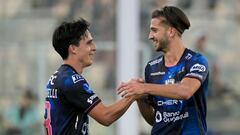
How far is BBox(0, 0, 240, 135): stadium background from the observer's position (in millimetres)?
11805

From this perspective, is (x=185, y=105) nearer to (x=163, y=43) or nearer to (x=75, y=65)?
(x=163, y=43)

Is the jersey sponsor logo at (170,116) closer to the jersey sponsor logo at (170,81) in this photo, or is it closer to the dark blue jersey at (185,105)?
the dark blue jersey at (185,105)

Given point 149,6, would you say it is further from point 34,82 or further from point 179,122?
point 179,122

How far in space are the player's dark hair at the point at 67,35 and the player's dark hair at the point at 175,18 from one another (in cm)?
66

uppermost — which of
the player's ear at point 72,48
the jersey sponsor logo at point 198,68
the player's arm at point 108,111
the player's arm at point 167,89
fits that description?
the player's ear at point 72,48

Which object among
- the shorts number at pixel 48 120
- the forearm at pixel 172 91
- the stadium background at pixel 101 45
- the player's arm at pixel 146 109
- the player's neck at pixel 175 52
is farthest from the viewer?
the stadium background at pixel 101 45

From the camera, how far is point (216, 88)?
465 inches


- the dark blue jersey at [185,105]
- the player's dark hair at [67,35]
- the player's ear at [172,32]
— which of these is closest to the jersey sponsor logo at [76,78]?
the player's dark hair at [67,35]

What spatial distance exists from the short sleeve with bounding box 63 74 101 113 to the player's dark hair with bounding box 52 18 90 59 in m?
0.25

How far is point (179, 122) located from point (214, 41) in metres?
5.62

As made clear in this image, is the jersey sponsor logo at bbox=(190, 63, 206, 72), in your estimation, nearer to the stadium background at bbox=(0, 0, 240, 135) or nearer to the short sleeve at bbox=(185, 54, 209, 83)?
the short sleeve at bbox=(185, 54, 209, 83)

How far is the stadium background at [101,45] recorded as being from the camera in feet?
38.7

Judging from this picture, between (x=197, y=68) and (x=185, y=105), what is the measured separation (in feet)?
1.02

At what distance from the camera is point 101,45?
39.1ft
